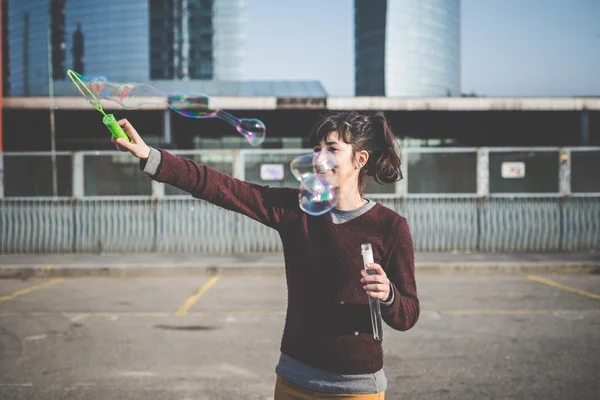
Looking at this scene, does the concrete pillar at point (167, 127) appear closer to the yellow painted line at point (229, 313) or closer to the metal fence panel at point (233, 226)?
the metal fence panel at point (233, 226)

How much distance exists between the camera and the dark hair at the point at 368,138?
225 cm

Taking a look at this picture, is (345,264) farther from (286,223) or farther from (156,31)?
(156,31)

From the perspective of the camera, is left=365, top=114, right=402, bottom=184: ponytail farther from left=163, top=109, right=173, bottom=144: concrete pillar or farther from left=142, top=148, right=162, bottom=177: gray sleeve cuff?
left=163, top=109, right=173, bottom=144: concrete pillar

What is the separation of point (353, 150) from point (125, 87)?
154 centimetres

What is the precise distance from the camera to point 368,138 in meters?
2.29

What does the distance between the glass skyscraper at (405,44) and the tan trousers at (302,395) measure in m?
130

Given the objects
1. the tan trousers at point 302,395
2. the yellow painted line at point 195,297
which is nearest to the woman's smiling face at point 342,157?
the tan trousers at point 302,395

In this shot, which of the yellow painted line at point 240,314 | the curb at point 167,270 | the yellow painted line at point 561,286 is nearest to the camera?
the yellow painted line at point 240,314

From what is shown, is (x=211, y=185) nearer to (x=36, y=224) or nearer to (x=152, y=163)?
(x=152, y=163)

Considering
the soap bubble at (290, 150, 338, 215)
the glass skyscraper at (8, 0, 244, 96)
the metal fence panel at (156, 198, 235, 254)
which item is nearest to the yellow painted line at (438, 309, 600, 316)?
the soap bubble at (290, 150, 338, 215)

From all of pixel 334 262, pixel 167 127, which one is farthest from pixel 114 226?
pixel 334 262

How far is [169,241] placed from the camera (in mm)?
13727

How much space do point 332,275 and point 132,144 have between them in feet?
2.68

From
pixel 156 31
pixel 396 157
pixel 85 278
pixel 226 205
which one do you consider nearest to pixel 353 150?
pixel 396 157
